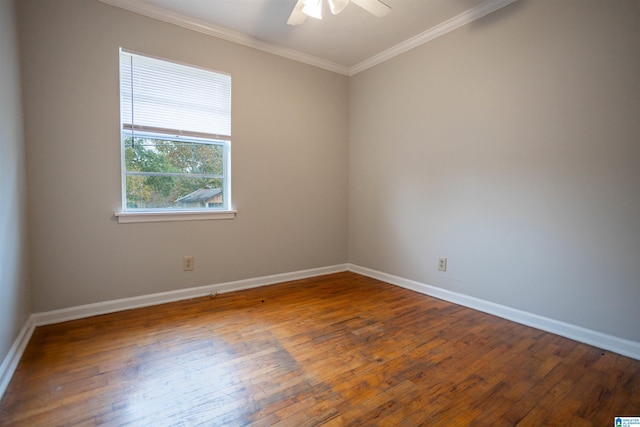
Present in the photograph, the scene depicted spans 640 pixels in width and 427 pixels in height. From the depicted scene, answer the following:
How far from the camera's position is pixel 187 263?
113 inches

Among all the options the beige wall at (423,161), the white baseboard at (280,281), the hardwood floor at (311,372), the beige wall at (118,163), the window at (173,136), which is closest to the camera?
the hardwood floor at (311,372)

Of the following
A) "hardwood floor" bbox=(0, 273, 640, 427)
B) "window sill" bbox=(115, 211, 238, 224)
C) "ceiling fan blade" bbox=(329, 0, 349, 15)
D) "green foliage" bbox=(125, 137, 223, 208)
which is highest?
"ceiling fan blade" bbox=(329, 0, 349, 15)

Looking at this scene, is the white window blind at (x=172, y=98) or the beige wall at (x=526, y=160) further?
the white window blind at (x=172, y=98)

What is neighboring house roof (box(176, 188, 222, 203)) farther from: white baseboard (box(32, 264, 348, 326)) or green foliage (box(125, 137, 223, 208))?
white baseboard (box(32, 264, 348, 326))

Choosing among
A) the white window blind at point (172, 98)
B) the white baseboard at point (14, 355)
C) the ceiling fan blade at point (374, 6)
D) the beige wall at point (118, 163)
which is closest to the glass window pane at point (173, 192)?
the beige wall at point (118, 163)

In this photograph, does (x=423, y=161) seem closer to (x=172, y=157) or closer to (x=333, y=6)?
(x=333, y=6)

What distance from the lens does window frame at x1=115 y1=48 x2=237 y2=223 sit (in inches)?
100

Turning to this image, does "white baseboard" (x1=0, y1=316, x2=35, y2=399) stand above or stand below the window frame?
below

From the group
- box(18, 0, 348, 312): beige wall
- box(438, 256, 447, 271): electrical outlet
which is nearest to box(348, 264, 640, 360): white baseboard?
box(438, 256, 447, 271): electrical outlet

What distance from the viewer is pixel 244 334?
7.15 feet

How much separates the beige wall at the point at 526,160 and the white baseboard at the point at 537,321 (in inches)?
1.9

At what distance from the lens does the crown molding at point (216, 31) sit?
98.6 inches

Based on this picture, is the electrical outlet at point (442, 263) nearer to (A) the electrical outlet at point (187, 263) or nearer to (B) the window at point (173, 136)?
(B) the window at point (173, 136)

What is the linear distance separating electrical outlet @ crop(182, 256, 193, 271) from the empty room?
0.34 ft
